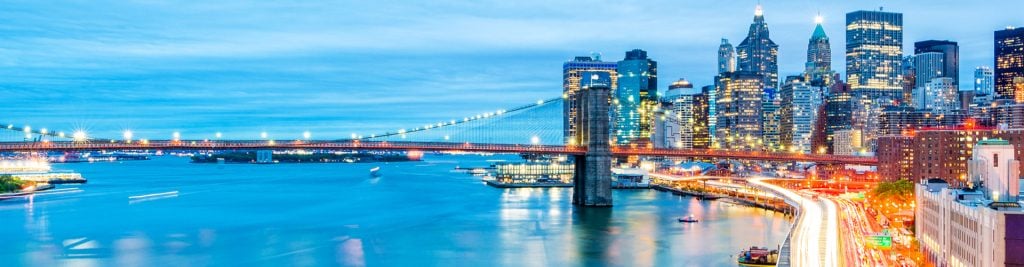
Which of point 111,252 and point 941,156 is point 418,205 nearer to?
point 111,252

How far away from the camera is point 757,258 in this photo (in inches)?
1037

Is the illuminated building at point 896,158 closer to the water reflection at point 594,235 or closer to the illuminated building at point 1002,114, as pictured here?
the illuminated building at point 1002,114

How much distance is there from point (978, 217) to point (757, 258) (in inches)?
265

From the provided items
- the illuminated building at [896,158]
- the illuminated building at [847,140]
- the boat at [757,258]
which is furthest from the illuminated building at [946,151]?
the illuminated building at [847,140]

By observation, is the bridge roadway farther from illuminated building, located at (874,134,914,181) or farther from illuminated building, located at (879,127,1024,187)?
illuminated building, located at (874,134,914,181)

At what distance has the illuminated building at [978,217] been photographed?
746 inches

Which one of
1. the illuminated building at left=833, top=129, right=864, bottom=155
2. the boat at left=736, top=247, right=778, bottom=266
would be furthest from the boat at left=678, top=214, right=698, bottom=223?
the illuminated building at left=833, top=129, right=864, bottom=155

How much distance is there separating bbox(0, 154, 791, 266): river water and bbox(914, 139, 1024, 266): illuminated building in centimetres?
540

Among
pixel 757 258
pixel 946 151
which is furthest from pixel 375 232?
pixel 946 151

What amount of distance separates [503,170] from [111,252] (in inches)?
1811

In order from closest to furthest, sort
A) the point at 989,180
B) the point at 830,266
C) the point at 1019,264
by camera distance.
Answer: the point at 1019,264 < the point at 830,266 < the point at 989,180

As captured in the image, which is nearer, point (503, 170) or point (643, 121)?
point (503, 170)

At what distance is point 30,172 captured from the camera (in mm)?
72750

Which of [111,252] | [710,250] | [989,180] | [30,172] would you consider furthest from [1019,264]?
[30,172]
